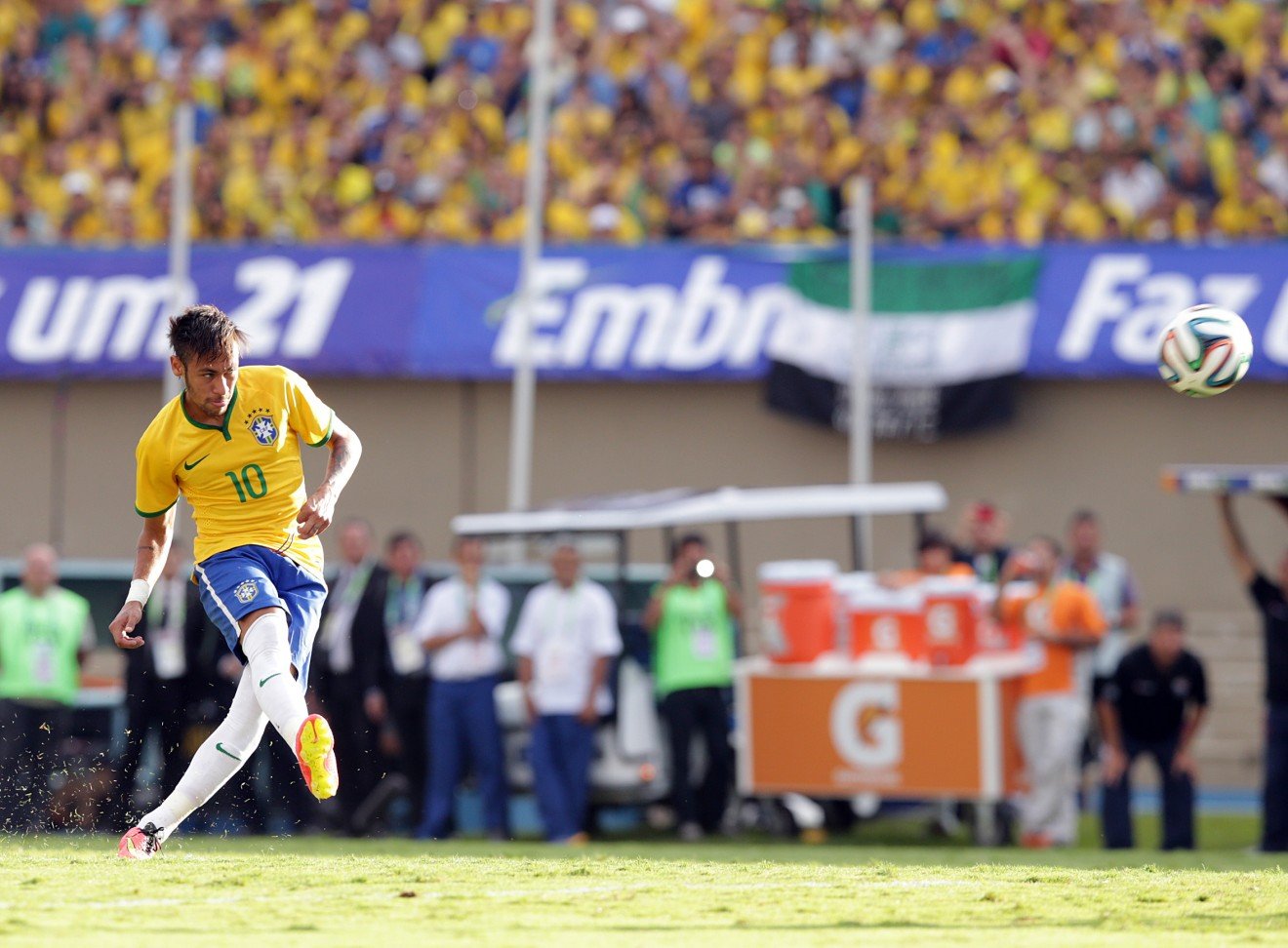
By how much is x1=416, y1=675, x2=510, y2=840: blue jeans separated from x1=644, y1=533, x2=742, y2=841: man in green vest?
3.81 ft

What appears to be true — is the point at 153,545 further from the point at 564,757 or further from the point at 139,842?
the point at 564,757

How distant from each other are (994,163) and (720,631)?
6871 mm

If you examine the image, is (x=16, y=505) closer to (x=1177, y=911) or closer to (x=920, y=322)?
(x=920, y=322)

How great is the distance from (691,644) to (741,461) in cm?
434

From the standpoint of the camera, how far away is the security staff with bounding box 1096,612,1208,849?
13961 mm

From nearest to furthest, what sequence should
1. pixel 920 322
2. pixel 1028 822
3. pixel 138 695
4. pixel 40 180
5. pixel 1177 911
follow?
1. pixel 1177 911
2. pixel 1028 822
3. pixel 138 695
4. pixel 920 322
5. pixel 40 180

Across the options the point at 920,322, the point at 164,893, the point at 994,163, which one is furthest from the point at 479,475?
the point at 164,893

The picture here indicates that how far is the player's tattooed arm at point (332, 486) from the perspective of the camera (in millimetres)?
8195

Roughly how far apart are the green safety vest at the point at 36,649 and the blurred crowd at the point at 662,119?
551 centimetres

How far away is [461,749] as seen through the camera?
1494 centimetres

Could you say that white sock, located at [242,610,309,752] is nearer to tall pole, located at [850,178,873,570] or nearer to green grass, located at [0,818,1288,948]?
A: green grass, located at [0,818,1288,948]

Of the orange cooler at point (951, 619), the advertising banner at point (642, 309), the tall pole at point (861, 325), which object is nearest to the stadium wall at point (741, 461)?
the advertising banner at point (642, 309)

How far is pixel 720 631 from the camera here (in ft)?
48.8

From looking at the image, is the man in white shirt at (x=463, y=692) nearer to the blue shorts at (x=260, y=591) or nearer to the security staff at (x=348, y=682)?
the security staff at (x=348, y=682)
